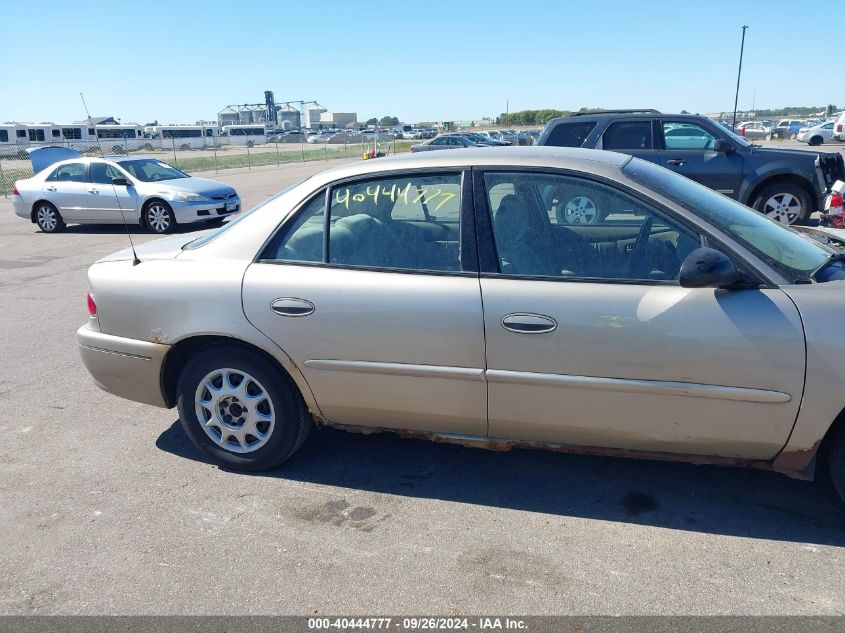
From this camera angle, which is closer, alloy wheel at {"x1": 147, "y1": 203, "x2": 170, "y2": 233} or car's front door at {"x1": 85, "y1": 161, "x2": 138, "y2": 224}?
alloy wheel at {"x1": 147, "y1": 203, "x2": 170, "y2": 233}

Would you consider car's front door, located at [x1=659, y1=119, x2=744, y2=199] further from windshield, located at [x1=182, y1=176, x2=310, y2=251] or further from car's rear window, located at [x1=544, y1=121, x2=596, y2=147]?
windshield, located at [x1=182, y1=176, x2=310, y2=251]

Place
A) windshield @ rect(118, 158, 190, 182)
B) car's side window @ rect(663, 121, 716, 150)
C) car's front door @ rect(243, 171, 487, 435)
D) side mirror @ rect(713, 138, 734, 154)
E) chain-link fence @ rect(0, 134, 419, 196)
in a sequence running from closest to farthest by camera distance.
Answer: car's front door @ rect(243, 171, 487, 435), side mirror @ rect(713, 138, 734, 154), car's side window @ rect(663, 121, 716, 150), windshield @ rect(118, 158, 190, 182), chain-link fence @ rect(0, 134, 419, 196)

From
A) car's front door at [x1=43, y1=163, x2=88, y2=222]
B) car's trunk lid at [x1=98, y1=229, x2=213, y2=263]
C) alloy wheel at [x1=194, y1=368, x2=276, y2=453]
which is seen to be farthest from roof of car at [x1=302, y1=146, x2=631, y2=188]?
car's front door at [x1=43, y1=163, x2=88, y2=222]

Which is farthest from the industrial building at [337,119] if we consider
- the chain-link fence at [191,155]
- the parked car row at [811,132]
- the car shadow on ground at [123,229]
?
the car shadow on ground at [123,229]

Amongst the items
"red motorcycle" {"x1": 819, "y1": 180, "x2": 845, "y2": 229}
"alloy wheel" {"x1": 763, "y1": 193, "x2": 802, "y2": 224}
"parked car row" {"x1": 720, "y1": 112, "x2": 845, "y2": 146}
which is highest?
"red motorcycle" {"x1": 819, "y1": 180, "x2": 845, "y2": 229}

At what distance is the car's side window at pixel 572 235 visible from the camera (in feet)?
10.6

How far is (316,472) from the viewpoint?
12.8 ft

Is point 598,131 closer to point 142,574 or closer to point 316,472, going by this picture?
point 316,472

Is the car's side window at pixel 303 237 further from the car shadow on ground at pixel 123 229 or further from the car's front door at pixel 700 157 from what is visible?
the car shadow on ground at pixel 123 229

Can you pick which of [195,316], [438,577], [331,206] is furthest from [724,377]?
[195,316]

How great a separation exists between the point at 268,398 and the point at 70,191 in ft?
39.7

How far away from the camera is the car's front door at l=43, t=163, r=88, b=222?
13750mm

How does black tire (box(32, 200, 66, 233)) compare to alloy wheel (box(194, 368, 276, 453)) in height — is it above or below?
below

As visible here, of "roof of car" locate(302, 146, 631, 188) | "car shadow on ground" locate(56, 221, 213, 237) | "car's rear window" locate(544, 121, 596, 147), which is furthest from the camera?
"car shadow on ground" locate(56, 221, 213, 237)
